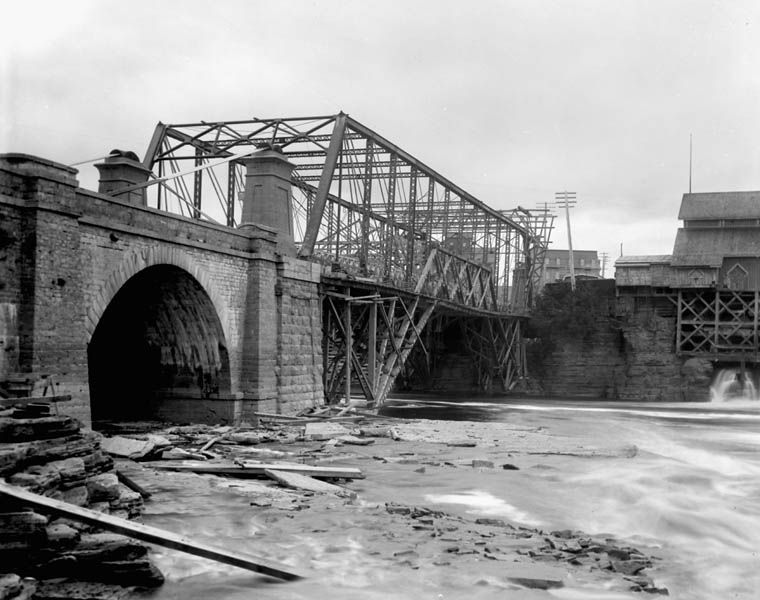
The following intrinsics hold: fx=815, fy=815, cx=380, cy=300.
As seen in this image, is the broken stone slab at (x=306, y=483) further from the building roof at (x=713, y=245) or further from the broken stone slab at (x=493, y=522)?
the building roof at (x=713, y=245)

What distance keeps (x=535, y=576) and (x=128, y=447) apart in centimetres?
888

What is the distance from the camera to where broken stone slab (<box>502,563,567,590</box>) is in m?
8.78

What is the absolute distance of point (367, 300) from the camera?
105ft

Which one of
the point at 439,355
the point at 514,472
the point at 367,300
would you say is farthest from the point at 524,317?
the point at 514,472

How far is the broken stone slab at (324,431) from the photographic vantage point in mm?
20805

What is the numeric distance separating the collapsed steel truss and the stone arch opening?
118 feet

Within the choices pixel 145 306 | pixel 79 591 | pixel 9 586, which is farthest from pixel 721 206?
pixel 9 586

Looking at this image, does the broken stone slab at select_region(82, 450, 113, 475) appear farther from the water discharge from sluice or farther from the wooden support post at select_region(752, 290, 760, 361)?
the wooden support post at select_region(752, 290, 760, 361)

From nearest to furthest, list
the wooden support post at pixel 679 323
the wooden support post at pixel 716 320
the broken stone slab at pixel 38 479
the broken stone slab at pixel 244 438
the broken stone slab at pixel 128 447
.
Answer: the broken stone slab at pixel 38 479, the broken stone slab at pixel 128 447, the broken stone slab at pixel 244 438, the wooden support post at pixel 716 320, the wooden support post at pixel 679 323

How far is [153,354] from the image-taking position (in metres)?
23.7

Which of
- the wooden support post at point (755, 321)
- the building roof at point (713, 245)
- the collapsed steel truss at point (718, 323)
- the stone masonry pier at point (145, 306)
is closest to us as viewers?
the stone masonry pier at point (145, 306)

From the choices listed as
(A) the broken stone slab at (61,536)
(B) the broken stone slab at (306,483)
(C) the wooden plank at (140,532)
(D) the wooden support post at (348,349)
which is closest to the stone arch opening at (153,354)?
(D) the wooden support post at (348,349)

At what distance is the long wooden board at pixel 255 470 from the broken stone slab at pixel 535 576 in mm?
5790

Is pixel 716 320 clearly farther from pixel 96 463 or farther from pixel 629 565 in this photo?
pixel 96 463
